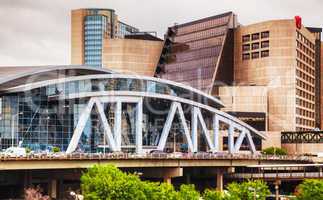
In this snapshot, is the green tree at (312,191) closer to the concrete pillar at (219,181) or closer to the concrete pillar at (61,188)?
the concrete pillar at (219,181)

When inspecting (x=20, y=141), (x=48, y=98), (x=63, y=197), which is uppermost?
(x=48, y=98)

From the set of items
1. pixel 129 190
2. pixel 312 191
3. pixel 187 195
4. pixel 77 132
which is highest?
pixel 77 132

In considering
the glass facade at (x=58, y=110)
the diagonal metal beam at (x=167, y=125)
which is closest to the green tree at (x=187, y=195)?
the glass facade at (x=58, y=110)


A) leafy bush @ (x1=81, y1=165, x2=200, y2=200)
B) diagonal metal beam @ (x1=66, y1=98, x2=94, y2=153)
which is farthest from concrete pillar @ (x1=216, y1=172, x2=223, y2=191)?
leafy bush @ (x1=81, y1=165, x2=200, y2=200)

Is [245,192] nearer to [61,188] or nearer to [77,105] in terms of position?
[61,188]

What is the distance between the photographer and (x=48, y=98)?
134250 mm

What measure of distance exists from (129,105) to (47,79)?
1120 inches

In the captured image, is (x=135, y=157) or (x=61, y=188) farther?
(x=61, y=188)

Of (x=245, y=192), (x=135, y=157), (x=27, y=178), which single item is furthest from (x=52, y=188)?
(x=245, y=192)

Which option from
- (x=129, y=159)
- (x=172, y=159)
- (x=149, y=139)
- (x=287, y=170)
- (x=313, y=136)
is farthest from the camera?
(x=313, y=136)

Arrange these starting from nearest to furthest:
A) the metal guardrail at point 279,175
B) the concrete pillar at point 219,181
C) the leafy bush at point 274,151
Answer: the concrete pillar at point 219,181 < the metal guardrail at point 279,175 < the leafy bush at point 274,151

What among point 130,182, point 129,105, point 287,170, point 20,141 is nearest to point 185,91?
point 129,105

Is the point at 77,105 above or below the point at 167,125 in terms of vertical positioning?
above

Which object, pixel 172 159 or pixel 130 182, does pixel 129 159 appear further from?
pixel 130 182
